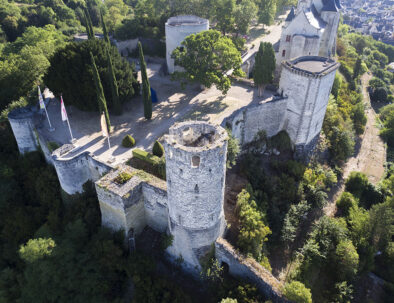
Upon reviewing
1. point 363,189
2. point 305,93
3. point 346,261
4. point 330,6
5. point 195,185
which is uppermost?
point 330,6

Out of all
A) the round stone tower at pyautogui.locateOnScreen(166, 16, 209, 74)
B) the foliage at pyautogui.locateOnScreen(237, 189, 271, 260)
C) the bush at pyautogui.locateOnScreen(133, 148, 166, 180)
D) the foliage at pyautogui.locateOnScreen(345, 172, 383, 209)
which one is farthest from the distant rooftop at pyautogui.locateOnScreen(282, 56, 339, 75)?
the bush at pyautogui.locateOnScreen(133, 148, 166, 180)

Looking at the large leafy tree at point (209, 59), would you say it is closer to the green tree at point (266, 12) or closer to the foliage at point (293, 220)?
the foliage at point (293, 220)

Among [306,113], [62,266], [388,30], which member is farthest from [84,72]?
[388,30]

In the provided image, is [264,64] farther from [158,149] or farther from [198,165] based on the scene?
[198,165]

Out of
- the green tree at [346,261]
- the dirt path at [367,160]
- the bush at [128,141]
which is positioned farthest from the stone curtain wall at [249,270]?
the dirt path at [367,160]

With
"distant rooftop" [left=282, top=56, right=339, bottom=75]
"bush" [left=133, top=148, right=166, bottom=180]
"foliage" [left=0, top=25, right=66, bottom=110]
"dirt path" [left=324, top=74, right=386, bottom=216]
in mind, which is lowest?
"dirt path" [left=324, top=74, right=386, bottom=216]

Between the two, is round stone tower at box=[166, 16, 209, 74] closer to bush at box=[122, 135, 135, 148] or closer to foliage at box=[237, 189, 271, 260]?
bush at box=[122, 135, 135, 148]

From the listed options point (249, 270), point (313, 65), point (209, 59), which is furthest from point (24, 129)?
point (313, 65)
